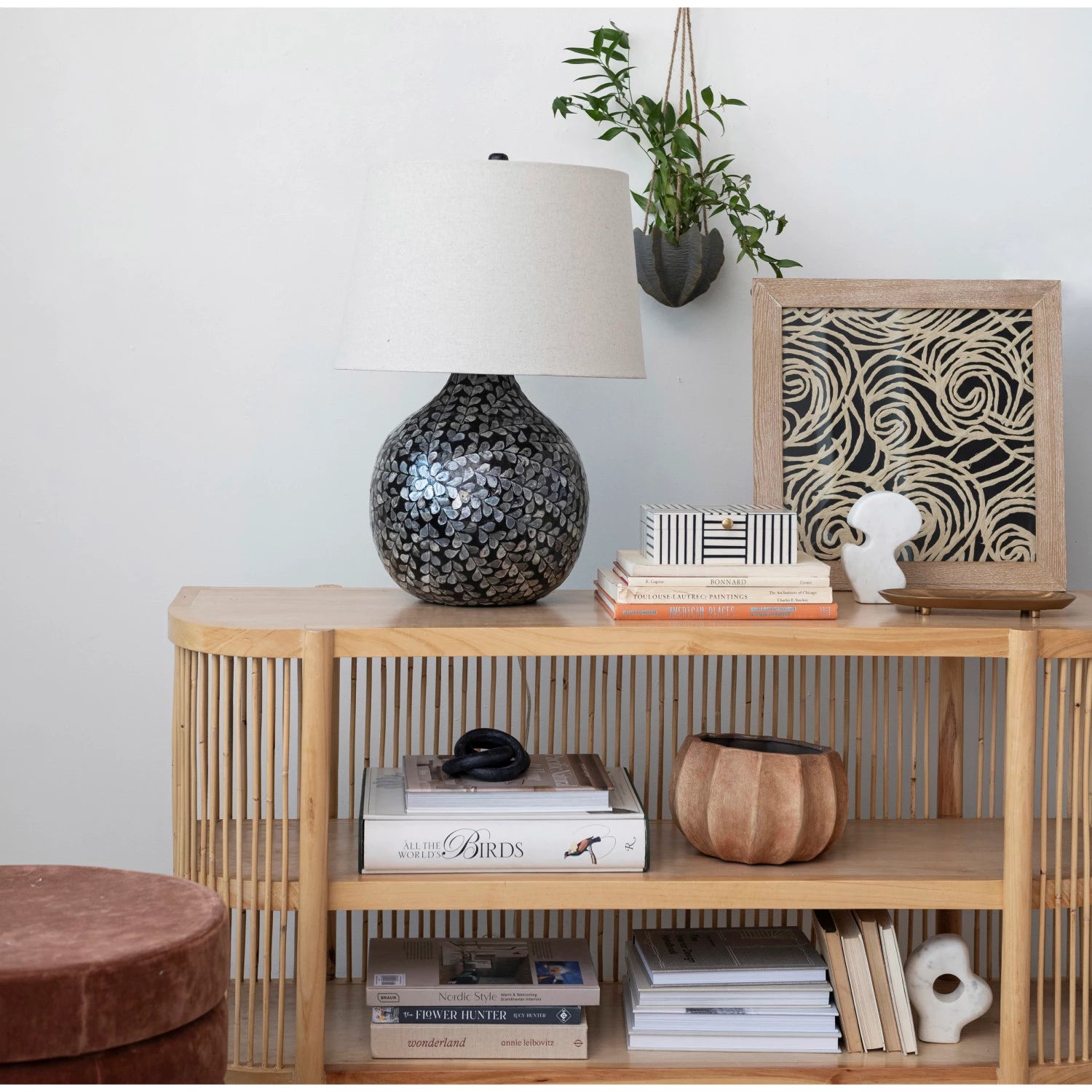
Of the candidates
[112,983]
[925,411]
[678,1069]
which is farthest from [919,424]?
[112,983]

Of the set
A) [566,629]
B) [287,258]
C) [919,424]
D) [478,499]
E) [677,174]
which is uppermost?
[677,174]

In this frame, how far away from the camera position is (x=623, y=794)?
1.56 meters

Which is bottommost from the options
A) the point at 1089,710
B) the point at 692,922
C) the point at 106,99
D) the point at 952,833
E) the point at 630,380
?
the point at 692,922

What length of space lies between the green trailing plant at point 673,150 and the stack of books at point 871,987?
90cm

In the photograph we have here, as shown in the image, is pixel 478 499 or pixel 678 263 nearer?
pixel 478 499

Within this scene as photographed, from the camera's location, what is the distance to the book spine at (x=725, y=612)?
150cm

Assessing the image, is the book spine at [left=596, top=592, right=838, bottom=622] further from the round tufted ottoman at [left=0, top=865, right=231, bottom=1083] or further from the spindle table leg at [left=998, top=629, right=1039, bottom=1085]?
the round tufted ottoman at [left=0, top=865, right=231, bottom=1083]

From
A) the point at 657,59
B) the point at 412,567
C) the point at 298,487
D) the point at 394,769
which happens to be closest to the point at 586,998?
the point at 394,769

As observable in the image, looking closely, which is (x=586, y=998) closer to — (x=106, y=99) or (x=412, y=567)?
(x=412, y=567)

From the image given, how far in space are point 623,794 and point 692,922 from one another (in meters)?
0.46

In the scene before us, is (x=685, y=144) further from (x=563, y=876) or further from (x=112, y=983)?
(x=112, y=983)

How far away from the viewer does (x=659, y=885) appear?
4.76ft

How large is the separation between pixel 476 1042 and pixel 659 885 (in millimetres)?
285

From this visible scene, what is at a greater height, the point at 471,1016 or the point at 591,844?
the point at 591,844
